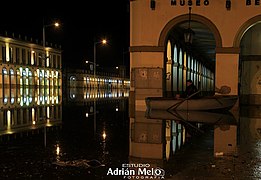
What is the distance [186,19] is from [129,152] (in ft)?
45.8

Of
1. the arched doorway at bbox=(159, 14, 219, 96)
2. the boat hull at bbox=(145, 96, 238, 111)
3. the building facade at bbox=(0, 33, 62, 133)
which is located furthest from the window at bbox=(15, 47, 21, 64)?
the boat hull at bbox=(145, 96, 238, 111)

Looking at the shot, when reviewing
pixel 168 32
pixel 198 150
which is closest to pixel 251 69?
pixel 168 32

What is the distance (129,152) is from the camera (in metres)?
7.45

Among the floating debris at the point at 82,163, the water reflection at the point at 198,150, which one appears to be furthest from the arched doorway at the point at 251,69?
A: the floating debris at the point at 82,163

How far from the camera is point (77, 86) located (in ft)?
295

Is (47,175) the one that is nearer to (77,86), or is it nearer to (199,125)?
(199,125)

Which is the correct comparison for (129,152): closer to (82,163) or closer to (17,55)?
(82,163)

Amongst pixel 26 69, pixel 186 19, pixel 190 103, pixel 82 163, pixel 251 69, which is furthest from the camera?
pixel 26 69

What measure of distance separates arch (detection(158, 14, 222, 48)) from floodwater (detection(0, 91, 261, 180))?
8853 mm

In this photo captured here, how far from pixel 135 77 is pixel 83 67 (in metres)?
79.9

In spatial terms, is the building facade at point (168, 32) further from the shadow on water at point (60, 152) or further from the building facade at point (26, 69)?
the building facade at point (26, 69)

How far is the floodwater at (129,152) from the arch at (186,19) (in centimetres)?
885

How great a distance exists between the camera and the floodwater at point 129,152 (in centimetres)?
569

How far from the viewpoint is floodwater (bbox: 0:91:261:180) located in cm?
569
